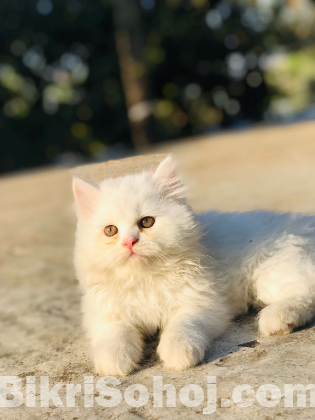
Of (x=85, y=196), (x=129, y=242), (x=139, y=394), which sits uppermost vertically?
(x=85, y=196)

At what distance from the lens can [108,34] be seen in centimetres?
1561

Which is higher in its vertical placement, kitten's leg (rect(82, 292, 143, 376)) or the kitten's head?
the kitten's head

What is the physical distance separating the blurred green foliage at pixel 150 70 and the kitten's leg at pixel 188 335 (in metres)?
13.0

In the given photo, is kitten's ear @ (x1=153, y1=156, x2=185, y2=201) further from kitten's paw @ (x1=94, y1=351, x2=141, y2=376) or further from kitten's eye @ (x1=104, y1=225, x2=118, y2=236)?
kitten's paw @ (x1=94, y1=351, x2=141, y2=376)

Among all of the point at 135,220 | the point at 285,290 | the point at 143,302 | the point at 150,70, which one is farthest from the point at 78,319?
the point at 150,70

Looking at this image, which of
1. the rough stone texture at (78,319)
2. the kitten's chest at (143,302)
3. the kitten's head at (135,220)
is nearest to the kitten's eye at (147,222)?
the kitten's head at (135,220)

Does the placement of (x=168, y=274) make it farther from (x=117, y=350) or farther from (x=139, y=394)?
(x=139, y=394)

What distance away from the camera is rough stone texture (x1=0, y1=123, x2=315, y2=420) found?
178cm

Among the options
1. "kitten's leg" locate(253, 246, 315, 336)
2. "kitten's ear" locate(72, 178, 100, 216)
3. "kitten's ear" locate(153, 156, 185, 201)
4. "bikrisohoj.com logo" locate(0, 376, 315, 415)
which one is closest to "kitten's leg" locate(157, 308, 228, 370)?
"bikrisohoj.com logo" locate(0, 376, 315, 415)

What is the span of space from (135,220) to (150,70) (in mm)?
13292

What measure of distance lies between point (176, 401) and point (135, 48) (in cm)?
1388

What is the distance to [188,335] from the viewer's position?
6.60 feet

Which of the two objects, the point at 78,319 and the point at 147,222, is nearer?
the point at 147,222

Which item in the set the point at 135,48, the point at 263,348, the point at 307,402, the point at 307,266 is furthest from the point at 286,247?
the point at 135,48
